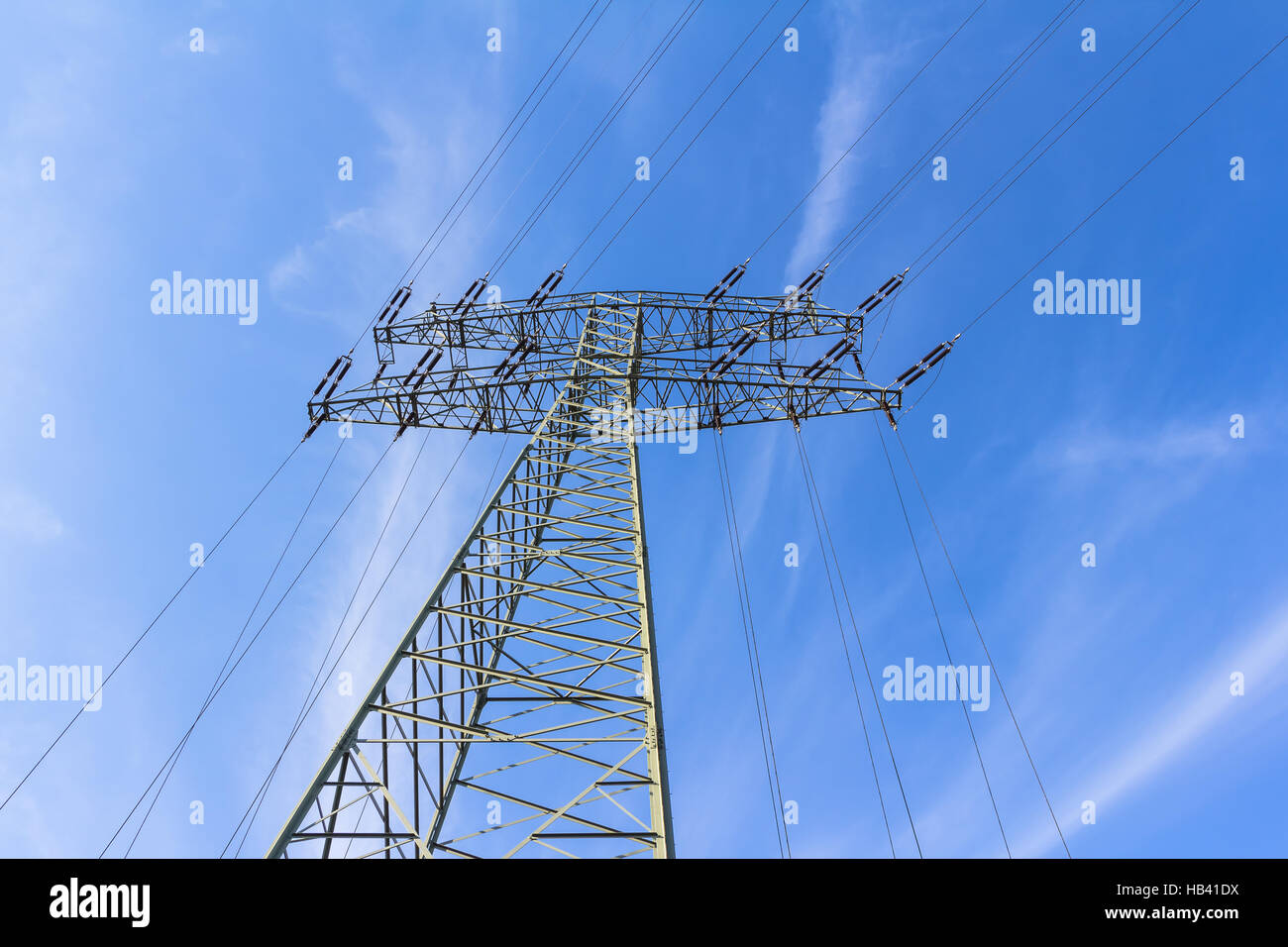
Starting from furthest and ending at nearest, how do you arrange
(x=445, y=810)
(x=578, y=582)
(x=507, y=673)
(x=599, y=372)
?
(x=599, y=372) < (x=578, y=582) < (x=445, y=810) < (x=507, y=673)

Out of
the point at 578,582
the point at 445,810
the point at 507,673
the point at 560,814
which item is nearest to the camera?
the point at 560,814
